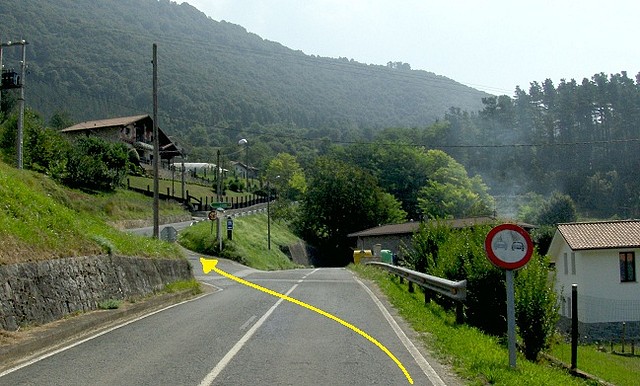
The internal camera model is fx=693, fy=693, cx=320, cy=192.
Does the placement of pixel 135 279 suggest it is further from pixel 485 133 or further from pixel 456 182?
pixel 485 133

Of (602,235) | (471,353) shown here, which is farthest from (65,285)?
(602,235)

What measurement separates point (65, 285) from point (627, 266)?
36.9 metres

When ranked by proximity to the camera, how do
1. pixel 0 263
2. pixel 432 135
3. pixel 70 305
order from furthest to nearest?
pixel 432 135, pixel 70 305, pixel 0 263

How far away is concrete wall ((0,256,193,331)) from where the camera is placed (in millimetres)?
11406

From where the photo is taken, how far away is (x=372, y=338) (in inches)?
500

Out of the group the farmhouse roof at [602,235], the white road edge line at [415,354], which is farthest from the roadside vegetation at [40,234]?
the farmhouse roof at [602,235]

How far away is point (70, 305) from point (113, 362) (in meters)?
4.30

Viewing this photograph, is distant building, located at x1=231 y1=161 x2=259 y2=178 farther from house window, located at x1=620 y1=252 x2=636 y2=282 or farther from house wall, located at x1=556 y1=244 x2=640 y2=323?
house window, located at x1=620 y1=252 x2=636 y2=282

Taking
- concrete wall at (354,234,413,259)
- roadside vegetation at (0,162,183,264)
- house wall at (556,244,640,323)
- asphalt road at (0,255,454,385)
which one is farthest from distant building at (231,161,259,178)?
asphalt road at (0,255,454,385)

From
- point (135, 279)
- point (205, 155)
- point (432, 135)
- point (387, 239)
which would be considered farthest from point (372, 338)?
point (205, 155)

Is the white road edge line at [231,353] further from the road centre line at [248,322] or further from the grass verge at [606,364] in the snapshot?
the grass verge at [606,364]

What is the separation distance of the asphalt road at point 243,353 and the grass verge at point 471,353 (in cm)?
47

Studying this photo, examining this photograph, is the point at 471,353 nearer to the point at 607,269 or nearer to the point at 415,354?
the point at 415,354

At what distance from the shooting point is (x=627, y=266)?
41938 mm
